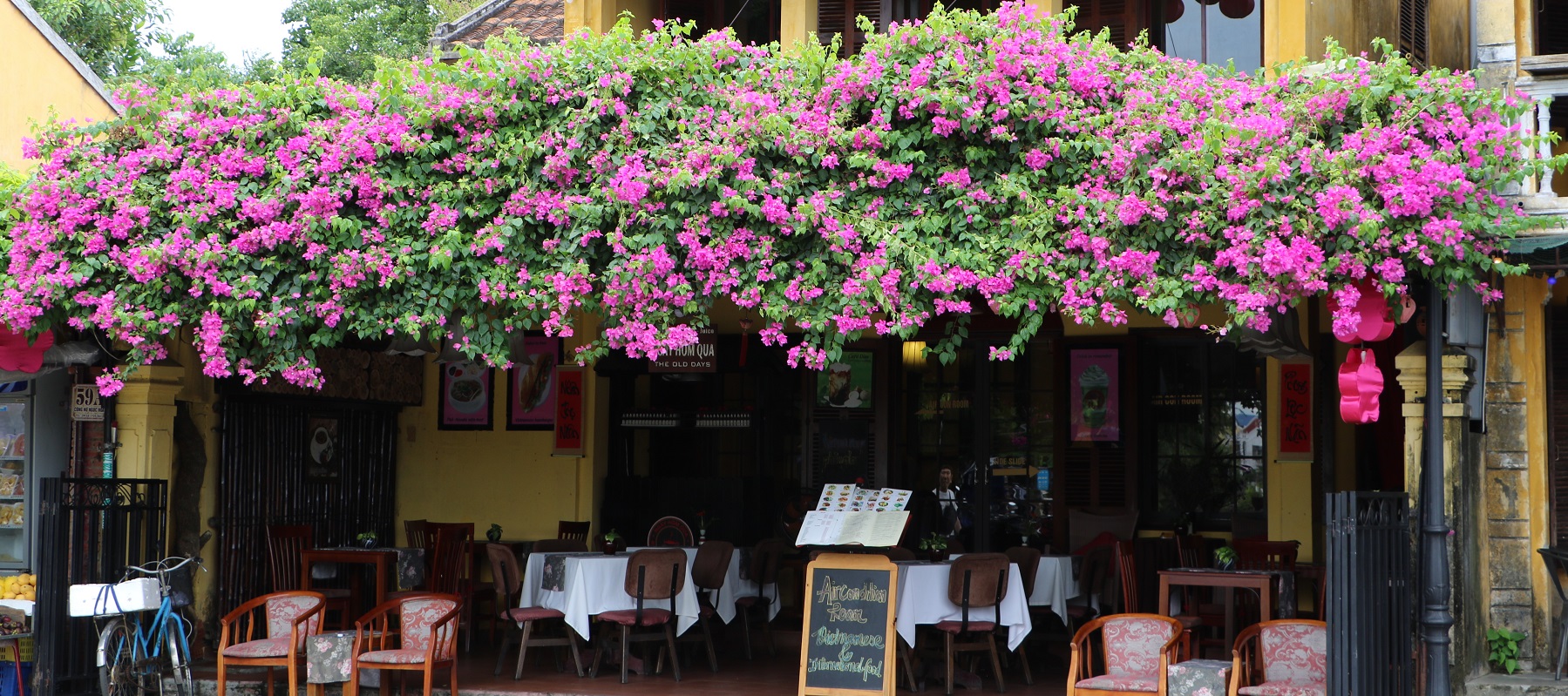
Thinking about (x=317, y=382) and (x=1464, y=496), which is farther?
(x=317, y=382)

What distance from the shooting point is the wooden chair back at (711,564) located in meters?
9.81

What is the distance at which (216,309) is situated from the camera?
7.96 metres

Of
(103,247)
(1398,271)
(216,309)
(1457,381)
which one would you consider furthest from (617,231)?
(1457,381)

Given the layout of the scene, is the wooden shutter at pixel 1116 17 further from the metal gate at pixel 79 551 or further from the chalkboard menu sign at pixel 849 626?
the metal gate at pixel 79 551

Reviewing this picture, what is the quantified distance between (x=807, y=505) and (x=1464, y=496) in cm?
565

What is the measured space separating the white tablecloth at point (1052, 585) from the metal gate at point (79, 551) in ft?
19.7

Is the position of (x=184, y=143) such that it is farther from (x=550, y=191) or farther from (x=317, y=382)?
(x=550, y=191)

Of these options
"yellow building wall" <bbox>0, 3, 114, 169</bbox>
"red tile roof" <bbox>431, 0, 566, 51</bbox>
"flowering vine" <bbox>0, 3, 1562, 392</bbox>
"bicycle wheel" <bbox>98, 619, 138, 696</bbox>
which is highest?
"red tile roof" <bbox>431, 0, 566, 51</bbox>

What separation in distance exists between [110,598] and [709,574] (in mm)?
3847

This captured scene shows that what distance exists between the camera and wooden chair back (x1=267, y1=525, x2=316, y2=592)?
1045 centimetres

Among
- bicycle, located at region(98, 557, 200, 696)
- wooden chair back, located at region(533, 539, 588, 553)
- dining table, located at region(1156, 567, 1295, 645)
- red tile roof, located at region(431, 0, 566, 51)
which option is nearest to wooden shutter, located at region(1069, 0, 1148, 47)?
dining table, located at region(1156, 567, 1295, 645)

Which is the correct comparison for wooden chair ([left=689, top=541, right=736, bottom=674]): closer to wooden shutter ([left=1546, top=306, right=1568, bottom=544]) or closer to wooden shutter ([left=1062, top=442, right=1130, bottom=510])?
wooden shutter ([left=1062, top=442, right=1130, bottom=510])

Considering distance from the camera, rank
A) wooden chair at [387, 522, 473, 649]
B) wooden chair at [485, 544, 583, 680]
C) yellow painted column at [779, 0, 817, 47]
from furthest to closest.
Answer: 1. wooden chair at [387, 522, 473, 649]
2. yellow painted column at [779, 0, 817, 47]
3. wooden chair at [485, 544, 583, 680]

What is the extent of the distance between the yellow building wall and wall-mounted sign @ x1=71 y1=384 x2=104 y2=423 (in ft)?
8.26
